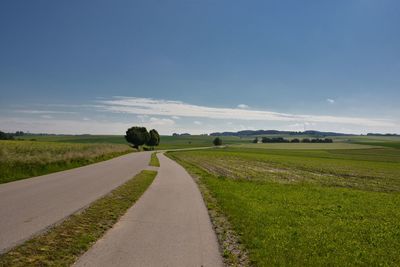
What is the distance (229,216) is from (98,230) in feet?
14.1

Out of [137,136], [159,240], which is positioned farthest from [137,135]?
[159,240]

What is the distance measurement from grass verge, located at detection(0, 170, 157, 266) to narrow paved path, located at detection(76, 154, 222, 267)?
0.30 m

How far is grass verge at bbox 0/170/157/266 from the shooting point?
5.62 meters

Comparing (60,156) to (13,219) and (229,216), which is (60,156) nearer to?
(13,219)

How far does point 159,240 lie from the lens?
707cm

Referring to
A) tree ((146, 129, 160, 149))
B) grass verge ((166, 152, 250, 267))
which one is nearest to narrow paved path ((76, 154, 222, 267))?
grass verge ((166, 152, 250, 267))

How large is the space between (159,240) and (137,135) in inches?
3455

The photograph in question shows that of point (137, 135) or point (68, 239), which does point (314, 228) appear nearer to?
A: point (68, 239)

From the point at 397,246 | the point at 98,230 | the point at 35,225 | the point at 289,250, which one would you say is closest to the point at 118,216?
the point at 98,230

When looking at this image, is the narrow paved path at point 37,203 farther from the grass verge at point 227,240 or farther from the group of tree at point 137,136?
the group of tree at point 137,136

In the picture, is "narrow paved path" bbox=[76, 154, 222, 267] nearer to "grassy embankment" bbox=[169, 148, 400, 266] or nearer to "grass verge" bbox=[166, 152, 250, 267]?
"grass verge" bbox=[166, 152, 250, 267]

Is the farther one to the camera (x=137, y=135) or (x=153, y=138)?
(x=153, y=138)

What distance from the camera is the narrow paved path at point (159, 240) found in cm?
581

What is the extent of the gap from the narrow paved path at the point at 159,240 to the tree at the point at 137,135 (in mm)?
83329
